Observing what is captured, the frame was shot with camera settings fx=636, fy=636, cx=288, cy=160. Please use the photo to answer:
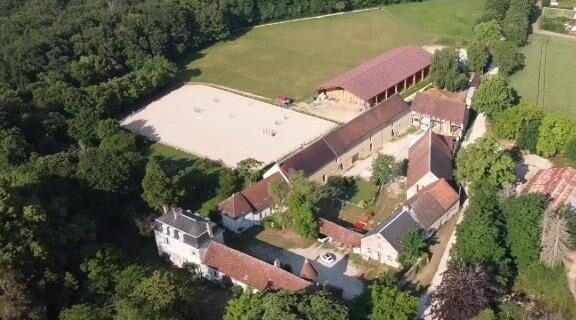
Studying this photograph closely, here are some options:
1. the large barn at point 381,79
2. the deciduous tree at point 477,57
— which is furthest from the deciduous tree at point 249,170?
Result: the deciduous tree at point 477,57

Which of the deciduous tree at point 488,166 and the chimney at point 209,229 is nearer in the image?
the chimney at point 209,229

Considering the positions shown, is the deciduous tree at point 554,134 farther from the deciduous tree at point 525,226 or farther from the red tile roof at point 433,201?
the deciduous tree at point 525,226

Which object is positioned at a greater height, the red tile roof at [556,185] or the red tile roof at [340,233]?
the red tile roof at [556,185]

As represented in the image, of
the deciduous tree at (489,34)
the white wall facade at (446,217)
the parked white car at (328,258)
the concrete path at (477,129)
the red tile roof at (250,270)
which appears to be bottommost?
the parked white car at (328,258)

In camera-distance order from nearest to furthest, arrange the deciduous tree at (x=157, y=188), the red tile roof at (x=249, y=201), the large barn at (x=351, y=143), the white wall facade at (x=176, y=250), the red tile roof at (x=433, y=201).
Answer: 1. the white wall facade at (x=176, y=250)
2. the red tile roof at (x=433, y=201)
3. the deciduous tree at (x=157, y=188)
4. the red tile roof at (x=249, y=201)
5. the large barn at (x=351, y=143)

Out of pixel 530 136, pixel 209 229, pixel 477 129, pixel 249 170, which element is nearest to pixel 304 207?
pixel 209 229

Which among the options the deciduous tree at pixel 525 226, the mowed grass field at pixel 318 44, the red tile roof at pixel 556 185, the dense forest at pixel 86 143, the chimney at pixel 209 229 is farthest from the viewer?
the mowed grass field at pixel 318 44

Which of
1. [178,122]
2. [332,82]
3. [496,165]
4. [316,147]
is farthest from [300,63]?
[496,165]
